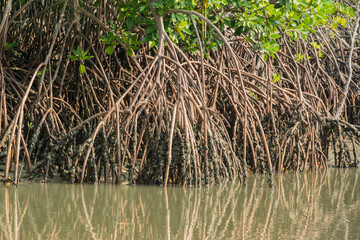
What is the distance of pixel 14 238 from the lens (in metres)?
2.79

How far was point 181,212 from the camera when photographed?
3549 mm

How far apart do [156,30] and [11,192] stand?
1.74 m

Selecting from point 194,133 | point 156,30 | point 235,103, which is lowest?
point 194,133

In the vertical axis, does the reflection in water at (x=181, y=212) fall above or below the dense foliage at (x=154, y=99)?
below

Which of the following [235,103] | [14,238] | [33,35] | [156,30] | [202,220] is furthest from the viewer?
[33,35]

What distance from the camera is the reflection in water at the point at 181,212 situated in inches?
118

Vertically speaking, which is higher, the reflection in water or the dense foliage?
the dense foliage

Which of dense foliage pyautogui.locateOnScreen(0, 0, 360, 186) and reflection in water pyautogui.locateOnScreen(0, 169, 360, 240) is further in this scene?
dense foliage pyautogui.locateOnScreen(0, 0, 360, 186)

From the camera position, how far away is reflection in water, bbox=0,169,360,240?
3.00 metres

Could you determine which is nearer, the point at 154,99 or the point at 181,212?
the point at 181,212

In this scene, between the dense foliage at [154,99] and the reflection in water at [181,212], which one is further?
the dense foliage at [154,99]

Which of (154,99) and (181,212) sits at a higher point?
(154,99)

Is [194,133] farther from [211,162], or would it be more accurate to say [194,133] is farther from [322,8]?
[322,8]

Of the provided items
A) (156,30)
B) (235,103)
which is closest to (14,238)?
(156,30)
